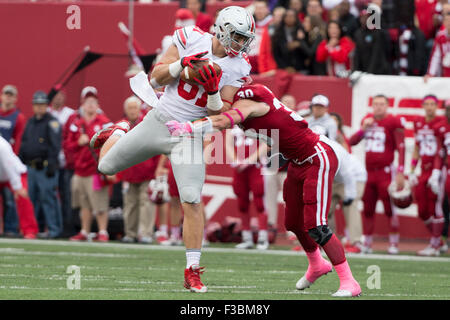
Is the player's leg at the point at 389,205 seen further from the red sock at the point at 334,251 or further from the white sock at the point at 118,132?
the white sock at the point at 118,132

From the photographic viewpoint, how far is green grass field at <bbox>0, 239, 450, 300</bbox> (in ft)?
21.7

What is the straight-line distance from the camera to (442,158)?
1152 centimetres

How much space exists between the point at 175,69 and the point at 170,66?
0.19ft

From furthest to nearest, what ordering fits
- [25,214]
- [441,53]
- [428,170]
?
[441,53]
[25,214]
[428,170]

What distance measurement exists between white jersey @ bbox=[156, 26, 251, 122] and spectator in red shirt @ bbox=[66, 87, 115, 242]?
5.26 meters

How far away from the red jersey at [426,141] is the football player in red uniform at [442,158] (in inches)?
2.4

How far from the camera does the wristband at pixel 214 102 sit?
6.55 m

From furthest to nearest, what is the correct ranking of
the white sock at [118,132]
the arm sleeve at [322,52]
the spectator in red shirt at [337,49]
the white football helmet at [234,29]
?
the arm sleeve at [322,52], the spectator in red shirt at [337,49], the white sock at [118,132], the white football helmet at [234,29]

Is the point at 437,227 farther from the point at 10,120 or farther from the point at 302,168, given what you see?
the point at 10,120

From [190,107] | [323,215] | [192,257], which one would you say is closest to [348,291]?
[323,215]

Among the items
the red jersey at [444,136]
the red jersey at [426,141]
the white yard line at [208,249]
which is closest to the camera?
the white yard line at [208,249]

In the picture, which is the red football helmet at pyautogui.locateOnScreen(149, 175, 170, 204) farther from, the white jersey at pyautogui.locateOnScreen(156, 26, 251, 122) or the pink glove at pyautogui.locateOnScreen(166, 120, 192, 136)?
the pink glove at pyautogui.locateOnScreen(166, 120, 192, 136)

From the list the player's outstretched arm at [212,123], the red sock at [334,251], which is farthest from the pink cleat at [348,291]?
the player's outstretched arm at [212,123]
